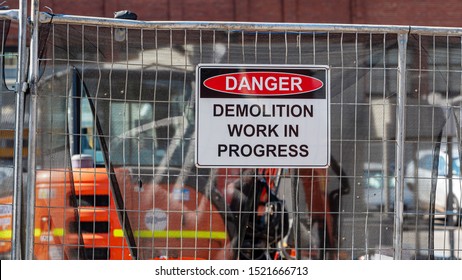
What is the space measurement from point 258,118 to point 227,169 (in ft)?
1.28

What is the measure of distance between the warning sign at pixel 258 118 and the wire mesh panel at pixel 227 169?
91mm

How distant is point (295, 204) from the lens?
18.2ft

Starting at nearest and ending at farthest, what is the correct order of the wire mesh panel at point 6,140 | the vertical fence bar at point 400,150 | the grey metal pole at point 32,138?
the grey metal pole at point 32,138, the wire mesh panel at point 6,140, the vertical fence bar at point 400,150

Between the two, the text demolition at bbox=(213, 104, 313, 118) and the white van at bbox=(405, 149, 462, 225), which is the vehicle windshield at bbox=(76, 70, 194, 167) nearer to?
the text demolition at bbox=(213, 104, 313, 118)

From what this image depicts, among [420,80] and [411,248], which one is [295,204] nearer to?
[411,248]

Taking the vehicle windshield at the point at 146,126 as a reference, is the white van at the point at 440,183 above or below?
below

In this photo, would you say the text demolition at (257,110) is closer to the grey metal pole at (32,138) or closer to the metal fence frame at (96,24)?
the metal fence frame at (96,24)

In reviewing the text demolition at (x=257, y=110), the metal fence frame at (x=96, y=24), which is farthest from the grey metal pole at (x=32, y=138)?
the text demolition at (x=257, y=110)

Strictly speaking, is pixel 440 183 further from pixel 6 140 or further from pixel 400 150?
pixel 6 140

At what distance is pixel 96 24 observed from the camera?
538 centimetres

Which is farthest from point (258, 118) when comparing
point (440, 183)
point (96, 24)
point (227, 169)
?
point (440, 183)

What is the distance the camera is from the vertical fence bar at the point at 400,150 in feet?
18.2

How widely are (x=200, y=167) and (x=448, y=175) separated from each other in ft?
5.49

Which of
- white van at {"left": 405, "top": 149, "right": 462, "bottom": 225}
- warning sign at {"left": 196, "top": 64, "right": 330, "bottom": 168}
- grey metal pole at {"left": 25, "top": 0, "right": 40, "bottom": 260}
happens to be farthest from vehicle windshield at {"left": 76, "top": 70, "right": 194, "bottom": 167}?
white van at {"left": 405, "top": 149, "right": 462, "bottom": 225}
